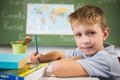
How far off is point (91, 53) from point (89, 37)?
0.27ft

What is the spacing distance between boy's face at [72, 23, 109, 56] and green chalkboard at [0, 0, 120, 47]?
6.86 feet

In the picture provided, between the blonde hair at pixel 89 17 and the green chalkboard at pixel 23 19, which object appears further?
the green chalkboard at pixel 23 19

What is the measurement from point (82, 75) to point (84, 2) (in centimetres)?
237

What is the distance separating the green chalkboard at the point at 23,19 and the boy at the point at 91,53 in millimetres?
2008

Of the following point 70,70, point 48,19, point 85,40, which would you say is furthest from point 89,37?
point 48,19

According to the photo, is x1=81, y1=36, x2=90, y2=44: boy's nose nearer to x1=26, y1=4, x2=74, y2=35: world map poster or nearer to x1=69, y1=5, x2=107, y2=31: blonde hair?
x1=69, y1=5, x2=107, y2=31: blonde hair

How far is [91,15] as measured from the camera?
3.29 feet

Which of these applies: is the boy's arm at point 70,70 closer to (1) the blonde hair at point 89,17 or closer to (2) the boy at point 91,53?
(2) the boy at point 91,53

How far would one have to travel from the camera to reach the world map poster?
3.09m

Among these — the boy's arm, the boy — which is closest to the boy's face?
the boy

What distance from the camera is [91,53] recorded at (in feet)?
3.22

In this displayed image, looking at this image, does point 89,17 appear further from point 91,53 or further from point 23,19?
point 23,19

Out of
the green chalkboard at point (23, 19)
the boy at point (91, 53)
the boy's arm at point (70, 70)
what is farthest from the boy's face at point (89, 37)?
the green chalkboard at point (23, 19)

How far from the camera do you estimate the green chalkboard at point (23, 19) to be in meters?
3.07
